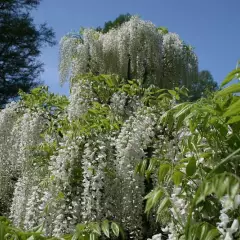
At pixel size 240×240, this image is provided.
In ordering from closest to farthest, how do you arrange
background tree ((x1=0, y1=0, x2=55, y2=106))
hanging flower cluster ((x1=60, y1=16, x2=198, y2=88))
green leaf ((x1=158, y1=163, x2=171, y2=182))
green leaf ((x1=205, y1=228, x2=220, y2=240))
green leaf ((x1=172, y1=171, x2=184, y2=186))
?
green leaf ((x1=205, y1=228, x2=220, y2=240)) < green leaf ((x1=172, y1=171, x2=184, y2=186)) < green leaf ((x1=158, y1=163, x2=171, y2=182)) < hanging flower cluster ((x1=60, y1=16, x2=198, y2=88)) < background tree ((x1=0, y1=0, x2=55, y2=106))

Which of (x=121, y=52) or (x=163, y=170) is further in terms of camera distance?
(x=121, y=52)

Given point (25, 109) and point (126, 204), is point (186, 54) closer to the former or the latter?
point (25, 109)

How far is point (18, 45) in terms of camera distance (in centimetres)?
1677

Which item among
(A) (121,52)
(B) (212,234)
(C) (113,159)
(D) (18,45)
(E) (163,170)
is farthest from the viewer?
(D) (18,45)

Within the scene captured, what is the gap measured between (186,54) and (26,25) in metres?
9.32

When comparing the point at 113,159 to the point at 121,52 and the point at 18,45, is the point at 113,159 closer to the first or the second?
the point at 121,52

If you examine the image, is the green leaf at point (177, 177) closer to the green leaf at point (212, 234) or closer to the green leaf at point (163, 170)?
the green leaf at point (163, 170)

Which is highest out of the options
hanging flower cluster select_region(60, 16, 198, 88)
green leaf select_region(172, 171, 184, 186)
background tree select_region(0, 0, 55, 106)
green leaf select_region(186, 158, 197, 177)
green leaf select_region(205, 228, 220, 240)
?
background tree select_region(0, 0, 55, 106)

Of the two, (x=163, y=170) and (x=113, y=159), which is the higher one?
(x=113, y=159)

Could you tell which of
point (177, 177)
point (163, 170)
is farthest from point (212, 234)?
point (163, 170)

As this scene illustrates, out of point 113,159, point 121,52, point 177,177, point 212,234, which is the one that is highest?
point 121,52

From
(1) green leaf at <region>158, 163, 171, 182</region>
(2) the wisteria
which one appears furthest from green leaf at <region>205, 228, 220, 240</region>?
(1) green leaf at <region>158, 163, 171, 182</region>

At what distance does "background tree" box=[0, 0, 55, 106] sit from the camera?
1628cm

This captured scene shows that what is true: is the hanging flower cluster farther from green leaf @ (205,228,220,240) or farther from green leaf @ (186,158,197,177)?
green leaf @ (205,228,220,240)
